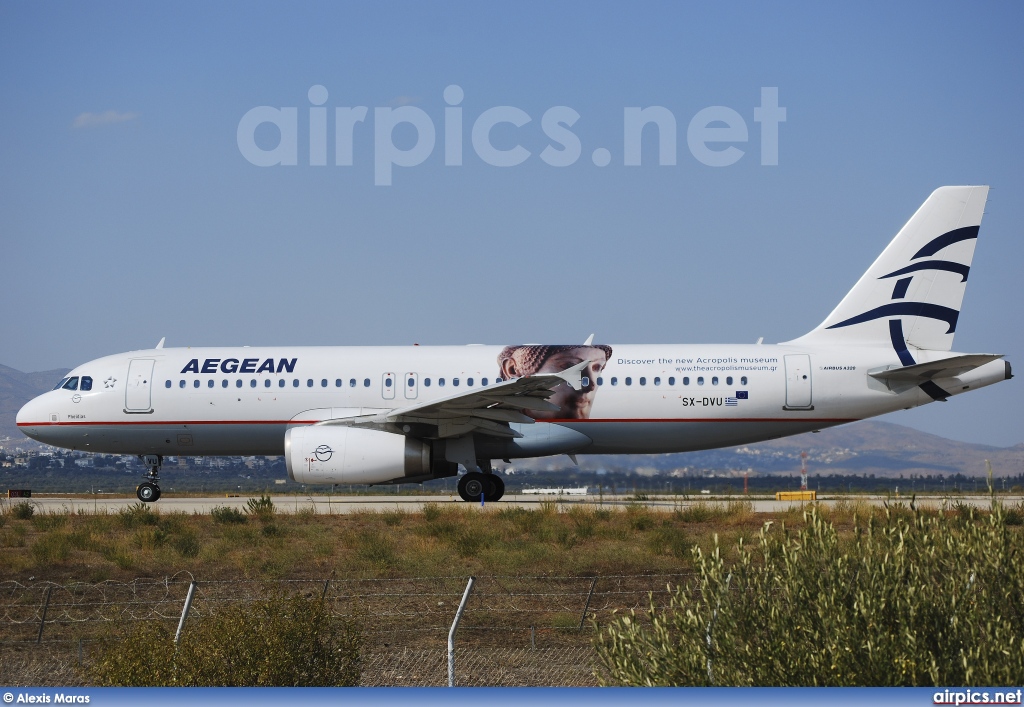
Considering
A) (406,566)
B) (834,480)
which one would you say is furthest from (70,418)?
(834,480)

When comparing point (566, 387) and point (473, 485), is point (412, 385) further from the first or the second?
point (566, 387)

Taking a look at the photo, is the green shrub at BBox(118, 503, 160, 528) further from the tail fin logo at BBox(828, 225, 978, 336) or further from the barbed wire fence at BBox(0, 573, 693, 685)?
the tail fin logo at BBox(828, 225, 978, 336)

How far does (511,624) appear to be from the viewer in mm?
14508

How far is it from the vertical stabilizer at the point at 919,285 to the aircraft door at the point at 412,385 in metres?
9.01

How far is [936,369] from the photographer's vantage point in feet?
82.1

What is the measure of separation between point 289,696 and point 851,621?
13.7 feet

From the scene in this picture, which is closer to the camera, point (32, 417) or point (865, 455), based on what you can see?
point (32, 417)

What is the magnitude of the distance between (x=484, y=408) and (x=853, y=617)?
1737cm

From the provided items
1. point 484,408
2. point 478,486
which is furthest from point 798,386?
point 478,486

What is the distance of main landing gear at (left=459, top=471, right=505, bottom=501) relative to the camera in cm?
2633

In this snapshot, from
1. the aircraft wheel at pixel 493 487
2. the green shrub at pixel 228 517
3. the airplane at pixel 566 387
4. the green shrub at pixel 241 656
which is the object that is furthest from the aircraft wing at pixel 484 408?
the green shrub at pixel 241 656

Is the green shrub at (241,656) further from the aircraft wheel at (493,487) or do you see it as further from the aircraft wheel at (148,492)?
the aircraft wheel at (148,492)

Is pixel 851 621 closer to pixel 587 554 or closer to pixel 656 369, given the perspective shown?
pixel 587 554

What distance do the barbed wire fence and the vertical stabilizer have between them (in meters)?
12.5
